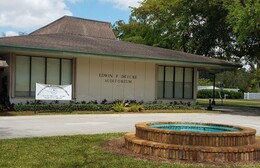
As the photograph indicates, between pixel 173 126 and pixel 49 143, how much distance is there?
11.5ft

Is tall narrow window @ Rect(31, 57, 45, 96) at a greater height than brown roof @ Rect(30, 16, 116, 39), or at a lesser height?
lesser

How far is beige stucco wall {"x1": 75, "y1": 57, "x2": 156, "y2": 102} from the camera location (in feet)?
80.9

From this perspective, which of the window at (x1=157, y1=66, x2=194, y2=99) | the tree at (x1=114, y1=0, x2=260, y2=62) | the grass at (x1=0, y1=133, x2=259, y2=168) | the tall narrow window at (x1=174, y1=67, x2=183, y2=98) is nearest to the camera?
the grass at (x1=0, y1=133, x2=259, y2=168)

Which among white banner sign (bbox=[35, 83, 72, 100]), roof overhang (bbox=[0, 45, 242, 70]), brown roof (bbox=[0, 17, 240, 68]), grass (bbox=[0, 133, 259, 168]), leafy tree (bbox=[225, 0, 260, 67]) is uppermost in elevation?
leafy tree (bbox=[225, 0, 260, 67])

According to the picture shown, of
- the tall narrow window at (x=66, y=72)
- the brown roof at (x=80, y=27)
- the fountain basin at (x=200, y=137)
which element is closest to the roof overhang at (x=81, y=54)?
the tall narrow window at (x=66, y=72)

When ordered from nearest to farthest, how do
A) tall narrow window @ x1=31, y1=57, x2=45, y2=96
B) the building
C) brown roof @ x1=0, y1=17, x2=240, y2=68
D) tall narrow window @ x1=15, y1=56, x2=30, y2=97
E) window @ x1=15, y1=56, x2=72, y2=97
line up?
brown roof @ x1=0, y1=17, x2=240, y2=68, the building, tall narrow window @ x1=15, y1=56, x2=30, y2=97, window @ x1=15, y1=56, x2=72, y2=97, tall narrow window @ x1=31, y1=57, x2=45, y2=96

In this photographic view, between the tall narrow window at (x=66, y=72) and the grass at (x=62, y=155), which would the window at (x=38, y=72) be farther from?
the grass at (x=62, y=155)

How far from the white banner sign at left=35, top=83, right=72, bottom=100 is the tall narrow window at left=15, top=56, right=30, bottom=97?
1894 mm

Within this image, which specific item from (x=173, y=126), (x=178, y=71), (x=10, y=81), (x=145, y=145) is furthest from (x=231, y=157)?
(x=178, y=71)

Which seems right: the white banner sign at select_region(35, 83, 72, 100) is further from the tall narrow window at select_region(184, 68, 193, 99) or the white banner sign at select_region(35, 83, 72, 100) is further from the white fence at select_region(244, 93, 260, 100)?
the white fence at select_region(244, 93, 260, 100)

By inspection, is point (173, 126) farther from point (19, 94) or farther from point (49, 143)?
point (19, 94)

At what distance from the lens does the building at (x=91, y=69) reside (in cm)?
2208

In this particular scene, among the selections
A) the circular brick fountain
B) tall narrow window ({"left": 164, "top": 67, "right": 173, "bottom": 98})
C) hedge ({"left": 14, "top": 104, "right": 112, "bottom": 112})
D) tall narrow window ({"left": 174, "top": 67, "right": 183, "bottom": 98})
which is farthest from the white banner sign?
the circular brick fountain

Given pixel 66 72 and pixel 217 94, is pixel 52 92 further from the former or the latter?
pixel 217 94
